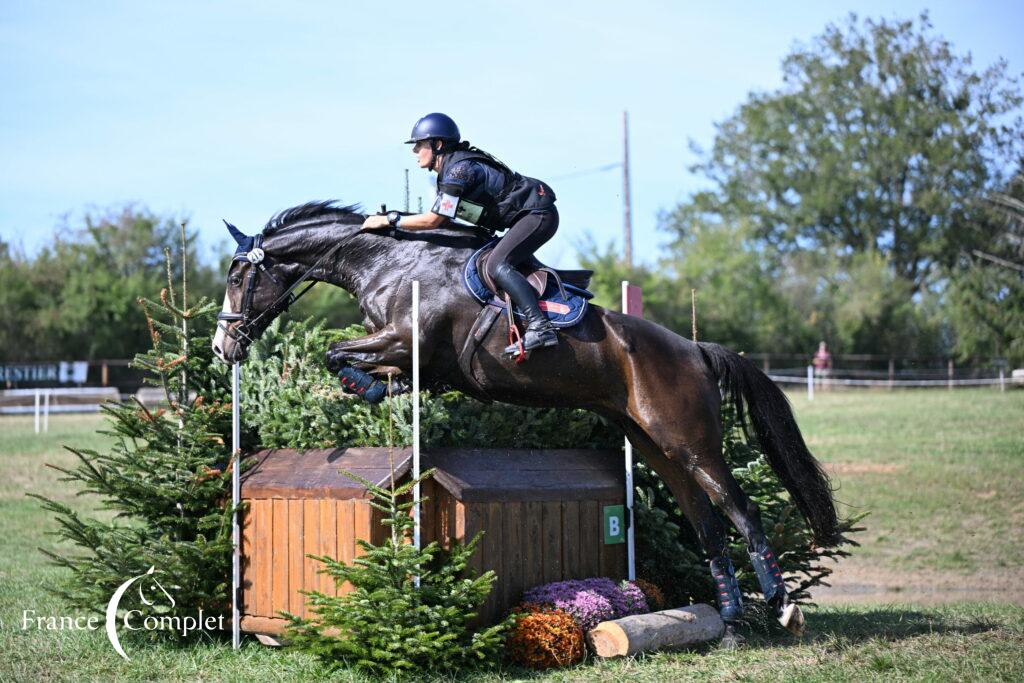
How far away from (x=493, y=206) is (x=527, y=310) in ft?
2.09

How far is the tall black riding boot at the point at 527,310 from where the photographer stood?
5.44m

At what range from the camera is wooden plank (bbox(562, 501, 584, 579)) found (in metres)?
6.02

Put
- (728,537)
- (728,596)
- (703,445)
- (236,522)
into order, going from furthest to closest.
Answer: (728,537), (728,596), (703,445), (236,522)

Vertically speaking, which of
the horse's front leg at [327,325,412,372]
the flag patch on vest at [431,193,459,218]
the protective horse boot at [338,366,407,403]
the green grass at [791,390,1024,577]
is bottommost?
the green grass at [791,390,1024,577]

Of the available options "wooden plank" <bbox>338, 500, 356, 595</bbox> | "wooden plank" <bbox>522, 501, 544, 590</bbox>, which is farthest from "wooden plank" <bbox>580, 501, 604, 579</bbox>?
"wooden plank" <bbox>338, 500, 356, 595</bbox>

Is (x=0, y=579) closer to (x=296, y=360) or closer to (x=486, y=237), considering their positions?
(x=296, y=360)

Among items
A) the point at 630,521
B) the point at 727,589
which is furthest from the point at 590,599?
the point at 727,589

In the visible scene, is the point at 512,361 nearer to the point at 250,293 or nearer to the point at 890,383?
the point at 250,293

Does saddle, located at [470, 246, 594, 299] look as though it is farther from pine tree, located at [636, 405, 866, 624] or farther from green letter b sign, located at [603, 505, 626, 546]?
pine tree, located at [636, 405, 866, 624]

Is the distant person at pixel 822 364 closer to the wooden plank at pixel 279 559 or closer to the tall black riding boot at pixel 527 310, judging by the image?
the tall black riding boot at pixel 527 310

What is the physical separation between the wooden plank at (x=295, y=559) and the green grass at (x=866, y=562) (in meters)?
0.25

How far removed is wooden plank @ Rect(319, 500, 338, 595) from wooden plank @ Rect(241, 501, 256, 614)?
20.8 inches

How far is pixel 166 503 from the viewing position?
584 cm

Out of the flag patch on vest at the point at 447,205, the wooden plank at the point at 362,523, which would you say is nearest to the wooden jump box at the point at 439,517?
the wooden plank at the point at 362,523
